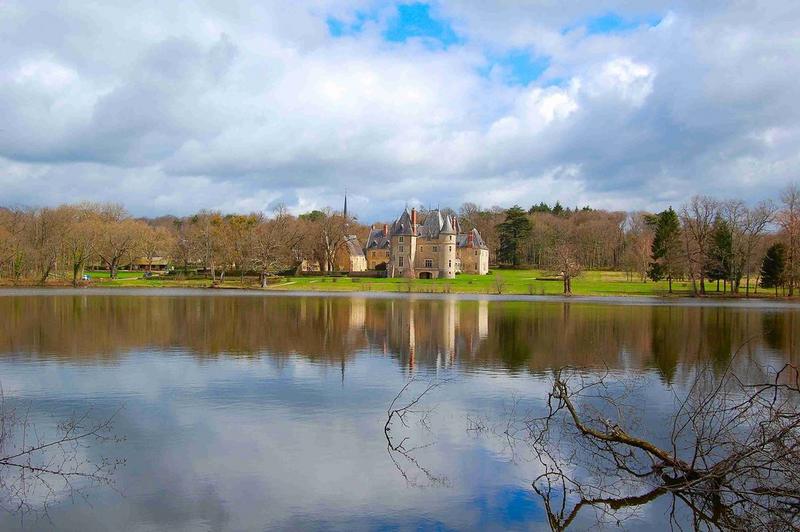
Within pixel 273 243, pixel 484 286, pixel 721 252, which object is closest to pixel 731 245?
pixel 721 252

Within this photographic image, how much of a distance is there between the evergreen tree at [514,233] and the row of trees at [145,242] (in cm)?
2848

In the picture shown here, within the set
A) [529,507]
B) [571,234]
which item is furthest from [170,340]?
[571,234]

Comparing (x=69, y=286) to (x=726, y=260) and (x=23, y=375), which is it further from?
(x=726, y=260)

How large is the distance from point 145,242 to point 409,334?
7075 centimetres

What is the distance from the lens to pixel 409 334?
2853cm

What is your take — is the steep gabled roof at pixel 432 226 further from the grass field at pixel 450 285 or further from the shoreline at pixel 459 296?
the shoreline at pixel 459 296

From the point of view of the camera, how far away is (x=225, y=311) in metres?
39.8

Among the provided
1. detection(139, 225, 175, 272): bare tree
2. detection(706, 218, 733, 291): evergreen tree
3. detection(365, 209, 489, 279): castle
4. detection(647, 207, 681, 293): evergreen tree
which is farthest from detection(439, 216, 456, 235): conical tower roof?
detection(139, 225, 175, 272): bare tree

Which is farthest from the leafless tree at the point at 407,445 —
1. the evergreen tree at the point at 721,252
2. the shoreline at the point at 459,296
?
the evergreen tree at the point at 721,252

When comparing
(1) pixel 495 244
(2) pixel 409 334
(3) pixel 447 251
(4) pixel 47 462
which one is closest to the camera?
(4) pixel 47 462

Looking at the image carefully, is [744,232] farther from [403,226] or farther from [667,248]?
[403,226]

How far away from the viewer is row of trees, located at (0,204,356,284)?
238ft

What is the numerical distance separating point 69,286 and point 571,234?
7297 centimetres

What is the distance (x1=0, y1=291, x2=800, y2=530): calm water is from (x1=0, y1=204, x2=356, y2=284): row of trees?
41.9 m
